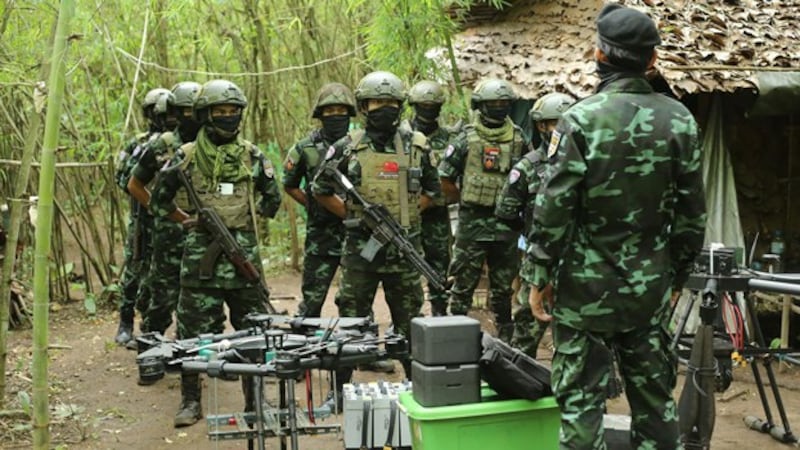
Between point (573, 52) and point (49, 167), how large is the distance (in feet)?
17.7

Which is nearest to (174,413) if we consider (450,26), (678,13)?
(450,26)

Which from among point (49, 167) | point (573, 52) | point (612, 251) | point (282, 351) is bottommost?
point (282, 351)

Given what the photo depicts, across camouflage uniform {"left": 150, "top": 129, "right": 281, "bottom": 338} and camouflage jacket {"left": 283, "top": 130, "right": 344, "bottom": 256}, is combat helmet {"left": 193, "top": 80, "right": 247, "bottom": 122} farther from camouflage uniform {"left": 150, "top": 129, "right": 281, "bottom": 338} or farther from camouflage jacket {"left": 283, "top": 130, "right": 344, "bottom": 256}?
camouflage jacket {"left": 283, "top": 130, "right": 344, "bottom": 256}

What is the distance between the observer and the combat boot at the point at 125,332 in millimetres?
8492

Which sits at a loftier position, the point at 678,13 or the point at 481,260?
the point at 678,13

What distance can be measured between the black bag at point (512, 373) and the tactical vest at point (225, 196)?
7.99 ft

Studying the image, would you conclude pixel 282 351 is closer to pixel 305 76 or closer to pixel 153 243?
pixel 153 243

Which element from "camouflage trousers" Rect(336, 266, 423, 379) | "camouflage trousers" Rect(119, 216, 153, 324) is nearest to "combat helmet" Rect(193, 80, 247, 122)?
"camouflage trousers" Rect(336, 266, 423, 379)

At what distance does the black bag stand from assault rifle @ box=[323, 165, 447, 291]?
1986 mm

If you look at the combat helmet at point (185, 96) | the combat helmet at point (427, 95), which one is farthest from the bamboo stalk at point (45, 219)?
the combat helmet at point (427, 95)

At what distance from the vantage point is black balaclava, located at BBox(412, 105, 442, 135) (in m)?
8.39

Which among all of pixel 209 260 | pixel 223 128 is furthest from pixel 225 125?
pixel 209 260

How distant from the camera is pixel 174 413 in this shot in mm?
6398

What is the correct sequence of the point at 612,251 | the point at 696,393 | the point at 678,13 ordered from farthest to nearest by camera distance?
the point at 678,13, the point at 696,393, the point at 612,251
